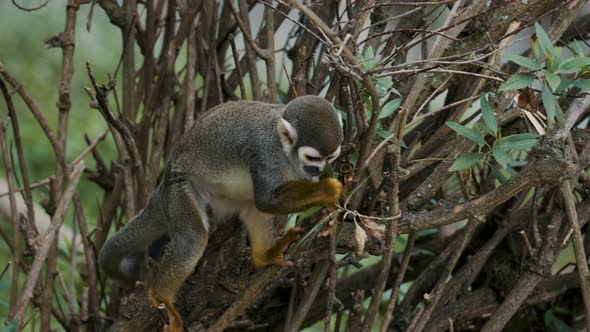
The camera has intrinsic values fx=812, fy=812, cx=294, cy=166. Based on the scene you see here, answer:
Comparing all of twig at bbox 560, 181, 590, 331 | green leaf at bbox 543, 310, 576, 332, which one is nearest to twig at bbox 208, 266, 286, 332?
twig at bbox 560, 181, 590, 331

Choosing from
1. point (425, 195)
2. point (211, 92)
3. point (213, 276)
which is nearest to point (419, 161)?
point (425, 195)

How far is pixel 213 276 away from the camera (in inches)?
112

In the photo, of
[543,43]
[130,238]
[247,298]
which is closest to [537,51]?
[543,43]

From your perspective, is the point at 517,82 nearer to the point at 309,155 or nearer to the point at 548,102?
the point at 548,102

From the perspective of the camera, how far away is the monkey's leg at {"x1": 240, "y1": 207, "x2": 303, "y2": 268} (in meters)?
2.66

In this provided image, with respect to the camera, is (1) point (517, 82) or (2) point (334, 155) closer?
(1) point (517, 82)

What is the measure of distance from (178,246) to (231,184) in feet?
1.11

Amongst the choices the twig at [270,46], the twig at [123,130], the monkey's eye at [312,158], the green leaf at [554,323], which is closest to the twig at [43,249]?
the twig at [123,130]

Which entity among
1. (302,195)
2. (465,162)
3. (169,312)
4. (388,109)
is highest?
(388,109)

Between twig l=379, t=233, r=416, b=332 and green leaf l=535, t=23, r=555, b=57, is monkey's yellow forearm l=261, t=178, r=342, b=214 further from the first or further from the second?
green leaf l=535, t=23, r=555, b=57

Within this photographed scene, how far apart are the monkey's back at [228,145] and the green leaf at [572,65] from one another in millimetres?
1074

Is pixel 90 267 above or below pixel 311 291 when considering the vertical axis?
below

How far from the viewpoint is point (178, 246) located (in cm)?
288

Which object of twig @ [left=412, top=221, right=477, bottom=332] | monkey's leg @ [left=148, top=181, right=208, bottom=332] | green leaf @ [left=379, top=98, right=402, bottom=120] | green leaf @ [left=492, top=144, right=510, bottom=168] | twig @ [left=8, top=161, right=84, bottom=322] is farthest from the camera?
monkey's leg @ [left=148, top=181, right=208, bottom=332]
